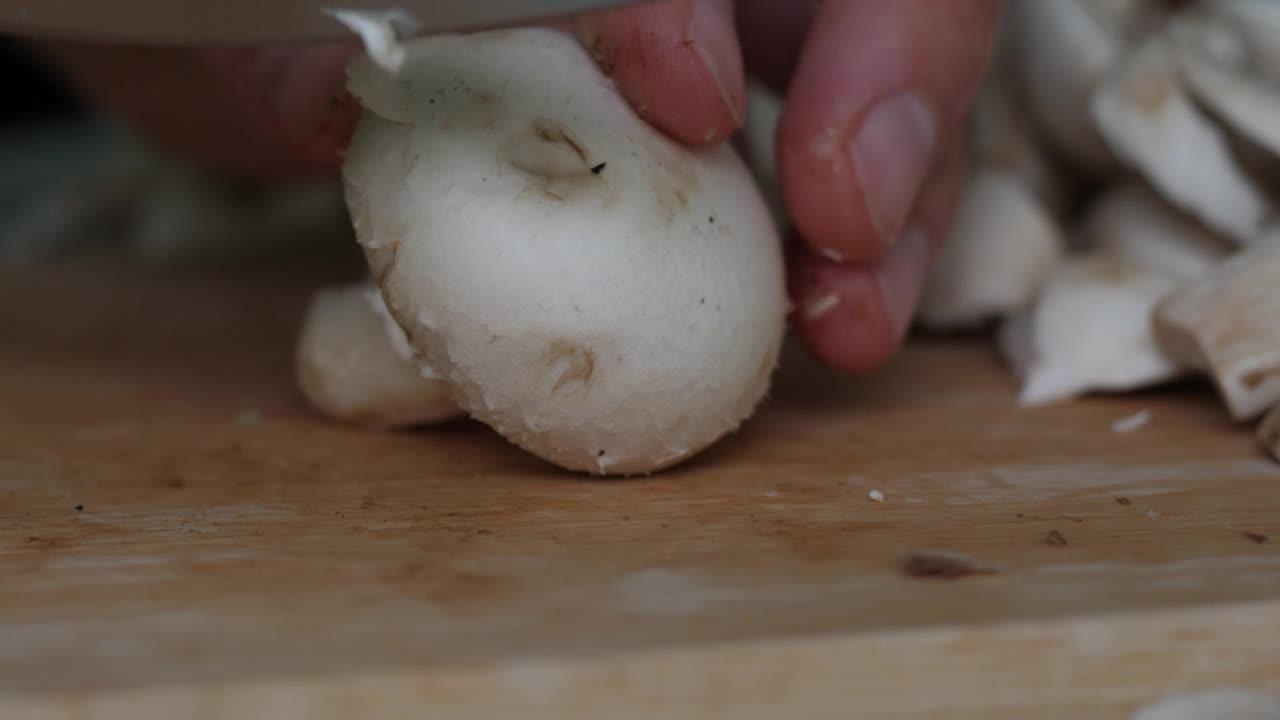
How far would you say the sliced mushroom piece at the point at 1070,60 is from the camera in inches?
47.8

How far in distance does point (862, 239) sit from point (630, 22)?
0.77ft

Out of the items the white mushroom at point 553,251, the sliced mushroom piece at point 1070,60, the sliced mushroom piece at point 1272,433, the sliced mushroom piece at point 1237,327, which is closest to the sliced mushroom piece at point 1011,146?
the sliced mushroom piece at point 1070,60

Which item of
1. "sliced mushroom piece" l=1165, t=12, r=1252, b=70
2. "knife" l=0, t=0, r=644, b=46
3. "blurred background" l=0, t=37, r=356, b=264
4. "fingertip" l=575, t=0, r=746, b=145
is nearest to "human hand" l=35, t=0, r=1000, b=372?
"fingertip" l=575, t=0, r=746, b=145

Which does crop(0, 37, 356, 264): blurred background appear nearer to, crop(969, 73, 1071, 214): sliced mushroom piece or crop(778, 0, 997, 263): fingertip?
crop(969, 73, 1071, 214): sliced mushroom piece

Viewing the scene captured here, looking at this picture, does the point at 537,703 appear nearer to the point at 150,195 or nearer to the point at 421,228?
the point at 421,228

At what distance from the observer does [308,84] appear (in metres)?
0.92

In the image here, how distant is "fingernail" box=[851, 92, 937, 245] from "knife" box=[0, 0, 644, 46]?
25 cm

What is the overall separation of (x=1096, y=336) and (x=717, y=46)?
0.44m

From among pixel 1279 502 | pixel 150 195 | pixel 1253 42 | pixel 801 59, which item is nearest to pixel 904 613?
pixel 1279 502

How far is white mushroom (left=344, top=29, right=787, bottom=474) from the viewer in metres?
0.74

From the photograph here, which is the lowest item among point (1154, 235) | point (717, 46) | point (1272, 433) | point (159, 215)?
point (1272, 433)

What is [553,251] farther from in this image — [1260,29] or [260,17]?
[1260,29]

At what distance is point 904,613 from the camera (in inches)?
24.8

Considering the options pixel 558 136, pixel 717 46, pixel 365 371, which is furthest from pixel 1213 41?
pixel 365 371
